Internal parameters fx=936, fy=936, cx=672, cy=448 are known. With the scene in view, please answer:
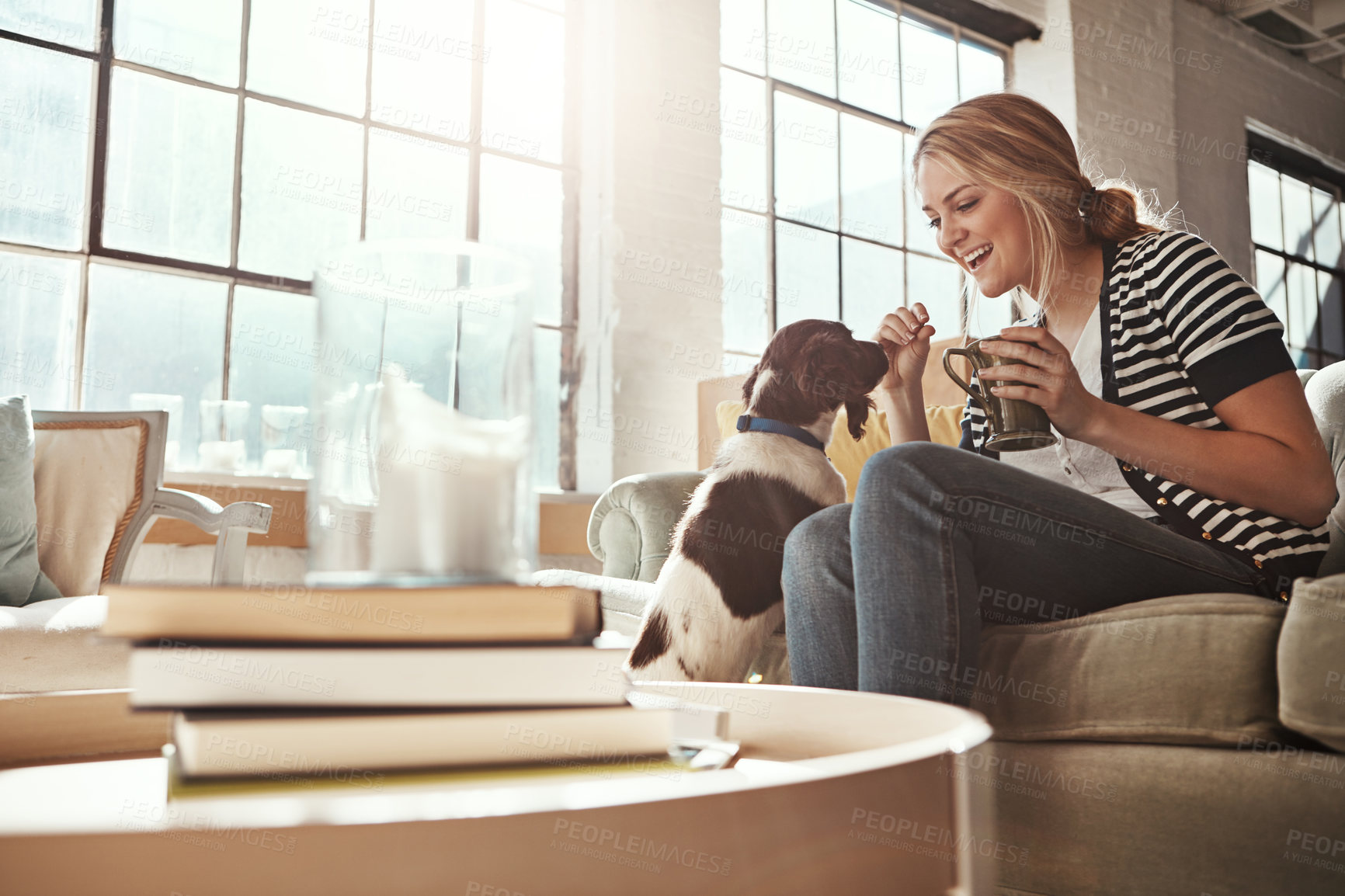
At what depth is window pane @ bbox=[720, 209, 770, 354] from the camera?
416 centimetres

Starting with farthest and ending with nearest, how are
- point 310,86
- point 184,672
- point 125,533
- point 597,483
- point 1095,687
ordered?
1. point 597,483
2. point 310,86
3. point 125,533
4. point 1095,687
5. point 184,672

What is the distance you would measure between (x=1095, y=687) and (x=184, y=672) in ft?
2.94

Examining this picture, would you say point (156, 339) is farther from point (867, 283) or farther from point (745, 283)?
point (867, 283)

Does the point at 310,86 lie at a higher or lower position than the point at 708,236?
higher

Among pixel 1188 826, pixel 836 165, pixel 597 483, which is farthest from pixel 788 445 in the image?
pixel 836 165

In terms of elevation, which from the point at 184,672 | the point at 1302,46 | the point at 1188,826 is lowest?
the point at 1188,826

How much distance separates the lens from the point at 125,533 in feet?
7.23

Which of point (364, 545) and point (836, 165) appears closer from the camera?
point (364, 545)

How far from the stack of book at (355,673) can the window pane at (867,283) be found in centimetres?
419

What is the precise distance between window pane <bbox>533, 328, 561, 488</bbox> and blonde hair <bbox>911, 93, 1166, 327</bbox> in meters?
2.45

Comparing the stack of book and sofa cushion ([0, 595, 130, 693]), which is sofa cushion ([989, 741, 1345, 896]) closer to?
the stack of book

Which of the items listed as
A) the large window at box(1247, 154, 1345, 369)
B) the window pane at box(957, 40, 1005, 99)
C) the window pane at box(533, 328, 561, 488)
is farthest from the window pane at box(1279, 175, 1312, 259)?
the window pane at box(533, 328, 561, 488)

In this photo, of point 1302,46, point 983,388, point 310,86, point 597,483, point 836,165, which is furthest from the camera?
point 1302,46

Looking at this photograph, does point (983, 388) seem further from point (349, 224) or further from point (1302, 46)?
point (1302, 46)
